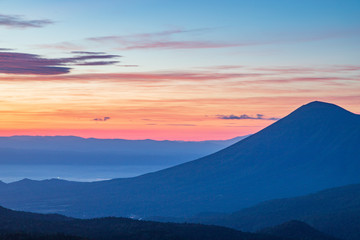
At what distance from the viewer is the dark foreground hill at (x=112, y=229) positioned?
342 feet

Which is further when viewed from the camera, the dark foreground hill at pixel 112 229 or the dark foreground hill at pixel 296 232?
the dark foreground hill at pixel 296 232

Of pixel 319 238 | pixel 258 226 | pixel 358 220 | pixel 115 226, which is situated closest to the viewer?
pixel 115 226

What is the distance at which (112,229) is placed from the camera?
11094cm

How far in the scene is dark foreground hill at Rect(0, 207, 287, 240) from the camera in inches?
4104

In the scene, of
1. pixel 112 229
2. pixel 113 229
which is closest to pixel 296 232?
pixel 113 229

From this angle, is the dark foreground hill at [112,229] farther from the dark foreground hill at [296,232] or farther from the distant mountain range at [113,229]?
the dark foreground hill at [296,232]

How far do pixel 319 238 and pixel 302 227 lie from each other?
577cm

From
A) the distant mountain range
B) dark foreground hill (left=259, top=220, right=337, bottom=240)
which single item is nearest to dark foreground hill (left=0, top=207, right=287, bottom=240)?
the distant mountain range

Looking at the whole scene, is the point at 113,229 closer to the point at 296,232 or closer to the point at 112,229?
the point at 112,229

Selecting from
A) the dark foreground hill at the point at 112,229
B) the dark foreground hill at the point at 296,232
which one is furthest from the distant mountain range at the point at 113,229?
the dark foreground hill at the point at 296,232

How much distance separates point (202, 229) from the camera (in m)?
120

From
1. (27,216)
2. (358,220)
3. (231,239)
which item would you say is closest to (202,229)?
(231,239)

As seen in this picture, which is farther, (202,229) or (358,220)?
(358,220)

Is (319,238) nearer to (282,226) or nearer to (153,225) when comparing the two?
(282,226)
